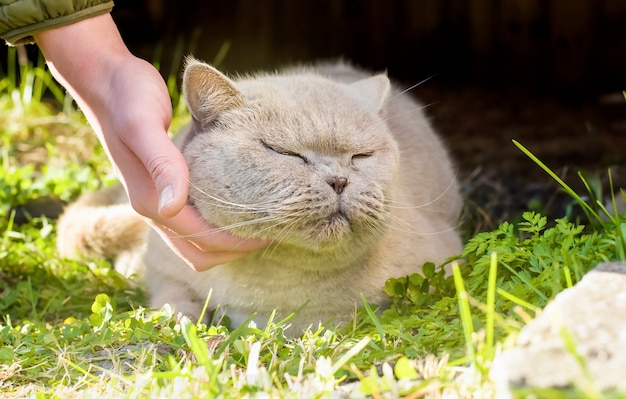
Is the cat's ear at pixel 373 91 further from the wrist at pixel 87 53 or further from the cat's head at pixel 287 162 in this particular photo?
the wrist at pixel 87 53

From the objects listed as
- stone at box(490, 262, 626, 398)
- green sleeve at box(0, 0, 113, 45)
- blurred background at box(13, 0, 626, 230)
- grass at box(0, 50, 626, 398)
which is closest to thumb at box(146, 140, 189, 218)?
grass at box(0, 50, 626, 398)

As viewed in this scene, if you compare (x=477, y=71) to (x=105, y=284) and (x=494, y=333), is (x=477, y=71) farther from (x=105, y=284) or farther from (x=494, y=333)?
(x=494, y=333)

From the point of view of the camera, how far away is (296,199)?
190 centimetres

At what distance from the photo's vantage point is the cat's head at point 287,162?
193cm

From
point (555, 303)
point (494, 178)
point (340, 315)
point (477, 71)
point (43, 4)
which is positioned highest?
point (43, 4)

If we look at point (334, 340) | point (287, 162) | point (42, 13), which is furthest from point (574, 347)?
point (42, 13)

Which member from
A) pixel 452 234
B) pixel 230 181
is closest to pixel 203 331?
pixel 230 181

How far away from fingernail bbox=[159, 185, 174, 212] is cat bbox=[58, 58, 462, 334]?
8.1 inches

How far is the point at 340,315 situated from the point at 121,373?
694 millimetres

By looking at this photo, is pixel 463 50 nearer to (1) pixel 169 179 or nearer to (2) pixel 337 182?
(2) pixel 337 182

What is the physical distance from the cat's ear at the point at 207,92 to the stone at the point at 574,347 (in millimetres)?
1132

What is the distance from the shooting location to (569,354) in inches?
47.4

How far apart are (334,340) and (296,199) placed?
0.38m

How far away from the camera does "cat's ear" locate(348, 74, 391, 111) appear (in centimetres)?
238
